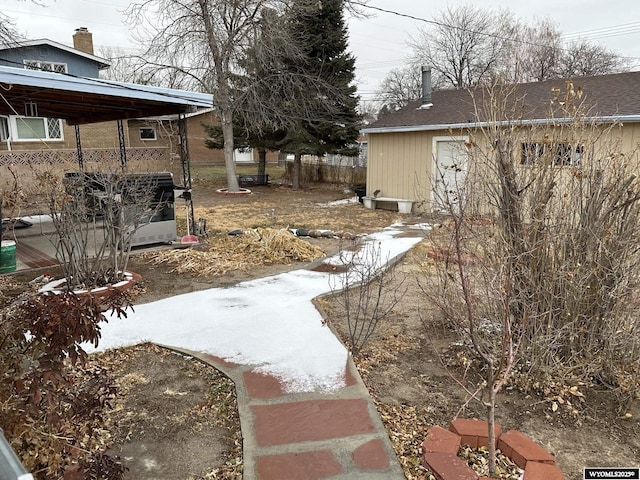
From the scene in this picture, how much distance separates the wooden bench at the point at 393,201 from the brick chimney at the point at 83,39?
14.9 m

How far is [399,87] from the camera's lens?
36.5 metres

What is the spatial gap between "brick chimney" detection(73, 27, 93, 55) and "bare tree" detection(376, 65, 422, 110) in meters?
22.3

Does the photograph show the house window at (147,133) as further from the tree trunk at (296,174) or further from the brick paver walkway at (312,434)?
the brick paver walkway at (312,434)

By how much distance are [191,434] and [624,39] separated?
2957 cm

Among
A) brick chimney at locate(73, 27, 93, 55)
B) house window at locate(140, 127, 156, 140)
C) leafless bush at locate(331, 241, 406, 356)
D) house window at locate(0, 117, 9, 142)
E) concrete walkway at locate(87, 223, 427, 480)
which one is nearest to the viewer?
concrete walkway at locate(87, 223, 427, 480)

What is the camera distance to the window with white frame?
16.6 m

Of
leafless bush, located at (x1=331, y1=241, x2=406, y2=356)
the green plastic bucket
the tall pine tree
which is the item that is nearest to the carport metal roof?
the green plastic bucket

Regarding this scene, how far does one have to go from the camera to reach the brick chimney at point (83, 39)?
1962 centimetres

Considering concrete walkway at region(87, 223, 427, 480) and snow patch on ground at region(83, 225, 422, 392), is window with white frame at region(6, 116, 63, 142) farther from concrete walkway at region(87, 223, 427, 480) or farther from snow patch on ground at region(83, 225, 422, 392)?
concrete walkway at region(87, 223, 427, 480)

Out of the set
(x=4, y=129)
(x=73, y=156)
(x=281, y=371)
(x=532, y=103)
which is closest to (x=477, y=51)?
A: (x=532, y=103)

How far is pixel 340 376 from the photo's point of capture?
3.14 meters

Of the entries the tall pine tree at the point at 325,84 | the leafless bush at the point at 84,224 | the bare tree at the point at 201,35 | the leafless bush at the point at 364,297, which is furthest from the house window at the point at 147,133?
the leafless bush at the point at 364,297

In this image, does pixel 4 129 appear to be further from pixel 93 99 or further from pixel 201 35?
pixel 93 99

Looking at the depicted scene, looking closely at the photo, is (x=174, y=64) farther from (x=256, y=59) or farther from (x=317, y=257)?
(x=317, y=257)
